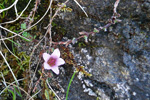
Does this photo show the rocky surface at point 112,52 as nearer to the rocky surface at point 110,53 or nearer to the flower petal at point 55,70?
the rocky surface at point 110,53

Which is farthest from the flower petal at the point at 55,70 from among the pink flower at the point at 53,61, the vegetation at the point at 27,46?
the vegetation at the point at 27,46

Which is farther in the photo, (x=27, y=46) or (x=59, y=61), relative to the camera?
(x=27, y=46)

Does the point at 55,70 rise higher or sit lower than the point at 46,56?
lower

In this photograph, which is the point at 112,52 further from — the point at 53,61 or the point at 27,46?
the point at 27,46

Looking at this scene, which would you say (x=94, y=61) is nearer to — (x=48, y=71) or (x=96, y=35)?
(x=96, y=35)

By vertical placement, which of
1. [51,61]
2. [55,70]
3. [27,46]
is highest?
[27,46]

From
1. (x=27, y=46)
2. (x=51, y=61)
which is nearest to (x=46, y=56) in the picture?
(x=51, y=61)

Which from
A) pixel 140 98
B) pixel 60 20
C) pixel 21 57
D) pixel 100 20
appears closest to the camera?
pixel 140 98

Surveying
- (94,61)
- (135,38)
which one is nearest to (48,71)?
(94,61)
